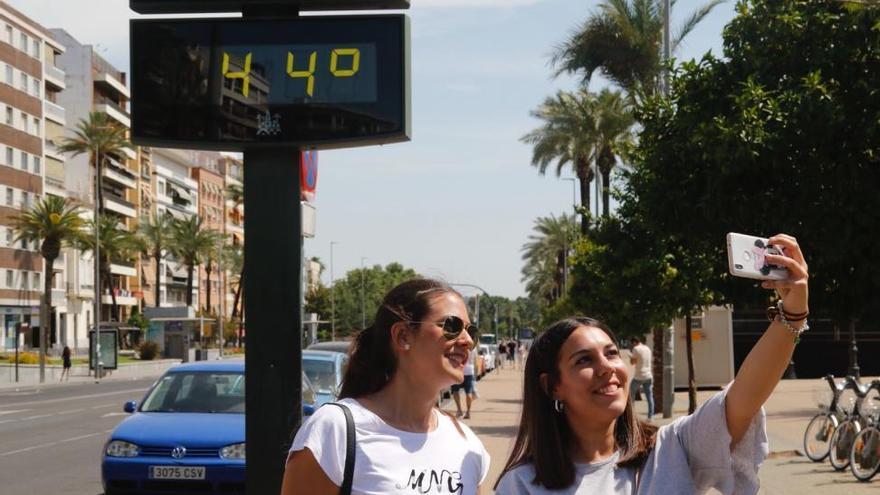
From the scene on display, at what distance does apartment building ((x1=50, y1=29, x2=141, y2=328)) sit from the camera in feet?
316

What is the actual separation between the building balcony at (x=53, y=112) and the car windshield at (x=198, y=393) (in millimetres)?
75531

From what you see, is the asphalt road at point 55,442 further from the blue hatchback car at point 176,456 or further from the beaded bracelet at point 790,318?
the beaded bracelet at point 790,318

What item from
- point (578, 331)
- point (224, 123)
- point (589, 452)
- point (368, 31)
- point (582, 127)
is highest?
point (582, 127)

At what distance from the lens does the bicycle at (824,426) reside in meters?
16.5

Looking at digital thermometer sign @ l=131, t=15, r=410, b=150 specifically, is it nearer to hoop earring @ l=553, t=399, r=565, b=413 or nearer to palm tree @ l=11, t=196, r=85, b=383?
hoop earring @ l=553, t=399, r=565, b=413

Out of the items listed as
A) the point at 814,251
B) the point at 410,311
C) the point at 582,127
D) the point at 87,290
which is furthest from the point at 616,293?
the point at 87,290

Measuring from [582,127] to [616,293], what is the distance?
1775cm

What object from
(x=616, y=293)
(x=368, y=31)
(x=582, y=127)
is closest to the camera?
(x=368, y=31)

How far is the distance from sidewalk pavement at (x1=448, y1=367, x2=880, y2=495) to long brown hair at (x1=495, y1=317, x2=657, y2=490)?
0.53ft

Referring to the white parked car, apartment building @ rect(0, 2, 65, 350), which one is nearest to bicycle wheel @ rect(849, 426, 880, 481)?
the white parked car

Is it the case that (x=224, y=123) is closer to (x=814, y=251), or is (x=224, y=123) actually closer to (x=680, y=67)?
(x=814, y=251)

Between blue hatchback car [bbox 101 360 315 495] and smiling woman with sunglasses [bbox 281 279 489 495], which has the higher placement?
smiling woman with sunglasses [bbox 281 279 489 495]

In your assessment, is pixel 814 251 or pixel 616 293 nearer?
pixel 814 251

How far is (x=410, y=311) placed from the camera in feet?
12.9
